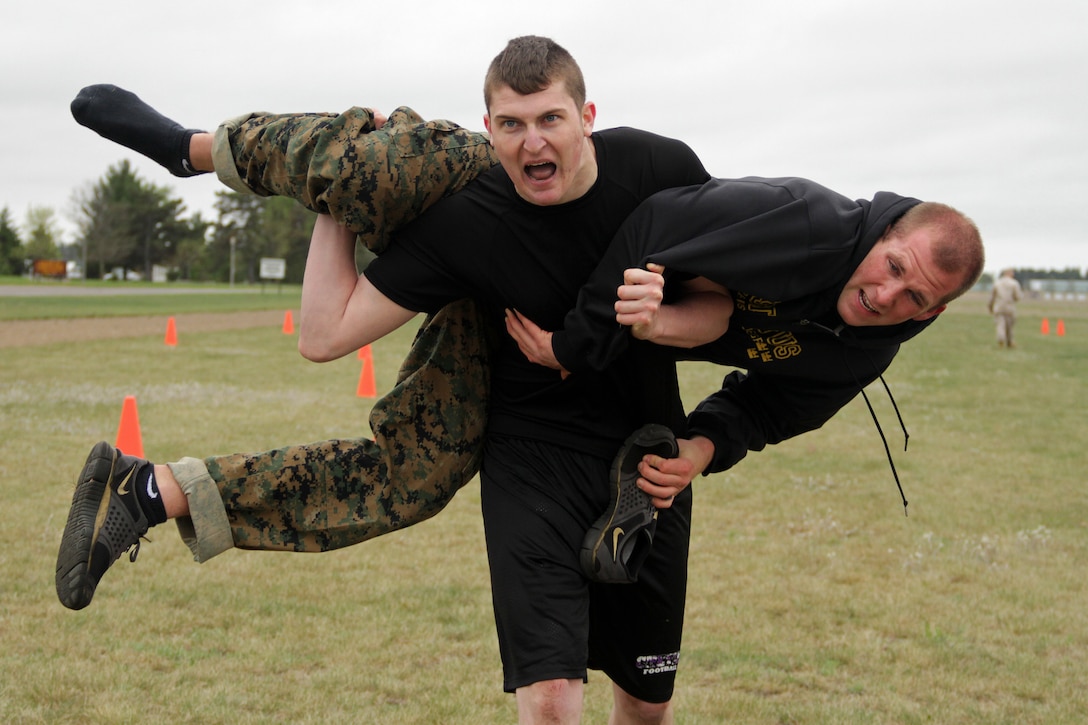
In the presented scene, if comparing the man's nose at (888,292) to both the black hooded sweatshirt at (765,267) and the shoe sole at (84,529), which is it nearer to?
the black hooded sweatshirt at (765,267)

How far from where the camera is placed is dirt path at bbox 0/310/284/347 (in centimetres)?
2336

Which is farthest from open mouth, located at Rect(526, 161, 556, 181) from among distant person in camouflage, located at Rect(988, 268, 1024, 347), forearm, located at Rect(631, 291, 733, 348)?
distant person in camouflage, located at Rect(988, 268, 1024, 347)

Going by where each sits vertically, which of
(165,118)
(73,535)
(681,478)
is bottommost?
(73,535)

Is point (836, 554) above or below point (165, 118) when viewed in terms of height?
below

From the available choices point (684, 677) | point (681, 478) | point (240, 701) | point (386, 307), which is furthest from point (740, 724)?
point (386, 307)

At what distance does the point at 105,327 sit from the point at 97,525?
1000 inches

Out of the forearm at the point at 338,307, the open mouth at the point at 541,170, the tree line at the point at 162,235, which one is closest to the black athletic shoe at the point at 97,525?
the forearm at the point at 338,307

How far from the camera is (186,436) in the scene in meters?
12.1

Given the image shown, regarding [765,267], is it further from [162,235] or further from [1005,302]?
[162,235]

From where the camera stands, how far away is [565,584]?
11.9ft

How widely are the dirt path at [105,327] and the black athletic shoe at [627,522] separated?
20638 millimetres

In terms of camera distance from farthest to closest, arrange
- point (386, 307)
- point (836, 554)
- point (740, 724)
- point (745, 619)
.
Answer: point (836, 554)
point (745, 619)
point (740, 724)
point (386, 307)

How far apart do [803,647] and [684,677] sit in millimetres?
889

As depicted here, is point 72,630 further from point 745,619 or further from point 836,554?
point 836,554
